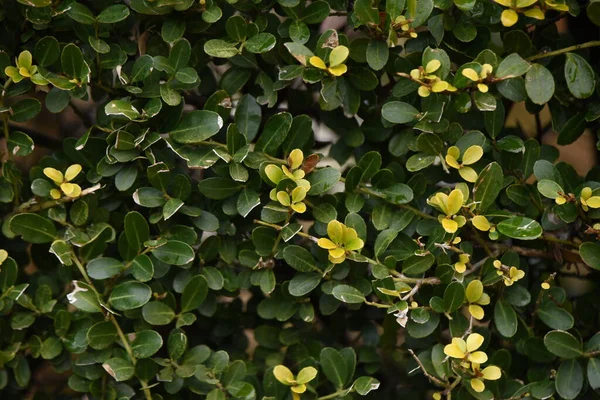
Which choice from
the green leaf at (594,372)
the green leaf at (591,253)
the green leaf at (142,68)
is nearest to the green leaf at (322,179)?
the green leaf at (142,68)

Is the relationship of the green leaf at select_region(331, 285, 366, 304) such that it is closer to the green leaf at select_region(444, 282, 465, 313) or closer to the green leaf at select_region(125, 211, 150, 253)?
the green leaf at select_region(444, 282, 465, 313)

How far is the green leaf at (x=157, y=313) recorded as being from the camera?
1365mm

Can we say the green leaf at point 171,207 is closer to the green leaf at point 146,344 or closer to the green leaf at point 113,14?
the green leaf at point 146,344

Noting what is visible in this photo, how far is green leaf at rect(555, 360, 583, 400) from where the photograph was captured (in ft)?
4.32

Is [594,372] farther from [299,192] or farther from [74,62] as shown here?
[74,62]

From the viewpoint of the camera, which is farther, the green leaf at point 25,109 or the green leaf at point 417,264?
the green leaf at point 25,109

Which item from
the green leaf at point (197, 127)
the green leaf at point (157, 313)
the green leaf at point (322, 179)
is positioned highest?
the green leaf at point (197, 127)

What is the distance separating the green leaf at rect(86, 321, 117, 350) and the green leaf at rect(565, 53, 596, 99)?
957 mm

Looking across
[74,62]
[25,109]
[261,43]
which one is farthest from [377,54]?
[25,109]

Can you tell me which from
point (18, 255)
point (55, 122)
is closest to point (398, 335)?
point (18, 255)

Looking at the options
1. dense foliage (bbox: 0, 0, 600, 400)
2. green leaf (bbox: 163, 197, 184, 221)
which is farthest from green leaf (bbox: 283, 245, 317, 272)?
green leaf (bbox: 163, 197, 184, 221)

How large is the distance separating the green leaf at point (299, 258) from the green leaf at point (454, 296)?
0.25 metres

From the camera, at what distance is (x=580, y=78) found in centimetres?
130

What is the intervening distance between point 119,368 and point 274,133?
0.52 m
